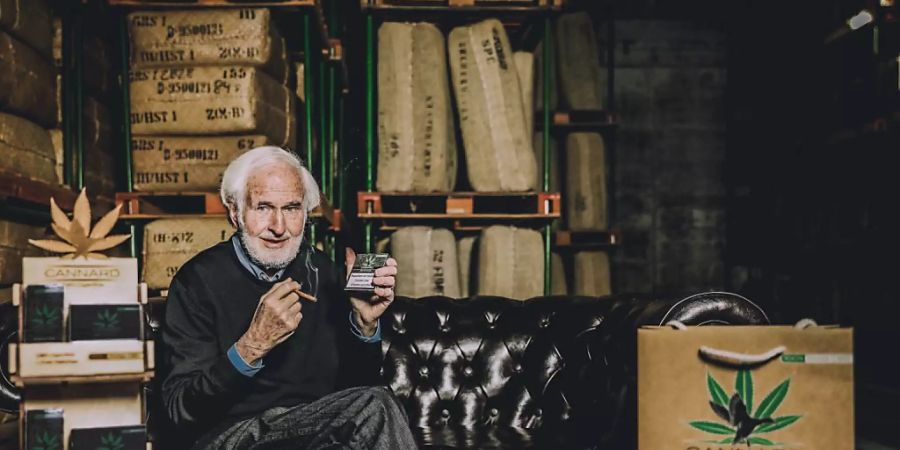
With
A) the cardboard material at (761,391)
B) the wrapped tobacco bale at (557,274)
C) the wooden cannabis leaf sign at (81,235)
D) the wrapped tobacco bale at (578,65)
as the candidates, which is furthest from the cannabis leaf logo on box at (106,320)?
the wrapped tobacco bale at (578,65)

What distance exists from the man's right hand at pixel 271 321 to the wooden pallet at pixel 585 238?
3995mm

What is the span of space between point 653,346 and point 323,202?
265 cm

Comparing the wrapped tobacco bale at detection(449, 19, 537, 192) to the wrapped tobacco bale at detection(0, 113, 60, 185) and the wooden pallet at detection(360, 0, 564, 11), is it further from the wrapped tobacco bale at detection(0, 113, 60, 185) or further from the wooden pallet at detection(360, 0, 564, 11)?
the wrapped tobacco bale at detection(0, 113, 60, 185)

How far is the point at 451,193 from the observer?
4609 millimetres

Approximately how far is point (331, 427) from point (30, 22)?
2819mm

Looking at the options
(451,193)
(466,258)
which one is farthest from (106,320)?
(466,258)

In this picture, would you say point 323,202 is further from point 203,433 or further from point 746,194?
point 746,194

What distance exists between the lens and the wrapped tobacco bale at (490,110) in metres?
4.60

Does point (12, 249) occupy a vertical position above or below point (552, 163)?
below

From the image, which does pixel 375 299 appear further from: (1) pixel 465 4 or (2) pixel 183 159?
(1) pixel 465 4

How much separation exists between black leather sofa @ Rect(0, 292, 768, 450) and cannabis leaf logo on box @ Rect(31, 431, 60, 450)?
59 cm

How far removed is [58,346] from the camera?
6.72 ft

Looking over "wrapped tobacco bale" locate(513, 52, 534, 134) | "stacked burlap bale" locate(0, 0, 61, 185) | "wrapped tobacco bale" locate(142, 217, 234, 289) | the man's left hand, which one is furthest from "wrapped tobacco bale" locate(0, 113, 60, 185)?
"wrapped tobacco bale" locate(513, 52, 534, 134)

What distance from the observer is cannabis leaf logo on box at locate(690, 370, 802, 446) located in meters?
2.21
